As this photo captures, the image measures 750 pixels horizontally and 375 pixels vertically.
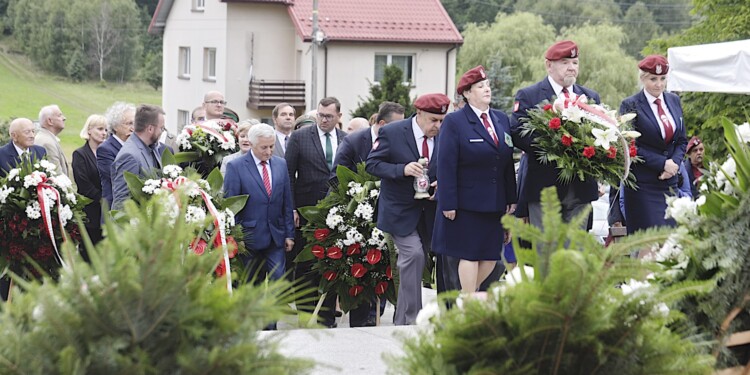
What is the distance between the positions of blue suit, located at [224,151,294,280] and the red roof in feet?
116

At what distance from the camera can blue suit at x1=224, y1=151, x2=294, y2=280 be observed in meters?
9.09

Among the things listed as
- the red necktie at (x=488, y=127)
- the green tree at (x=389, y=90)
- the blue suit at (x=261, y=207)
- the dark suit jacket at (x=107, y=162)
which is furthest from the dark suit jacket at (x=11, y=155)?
the green tree at (x=389, y=90)

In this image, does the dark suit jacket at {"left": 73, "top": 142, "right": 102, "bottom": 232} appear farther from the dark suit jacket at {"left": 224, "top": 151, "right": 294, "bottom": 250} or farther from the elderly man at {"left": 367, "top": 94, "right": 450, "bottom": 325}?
the elderly man at {"left": 367, "top": 94, "right": 450, "bottom": 325}

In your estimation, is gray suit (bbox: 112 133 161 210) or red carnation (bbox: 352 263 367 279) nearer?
gray suit (bbox: 112 133 161 210)

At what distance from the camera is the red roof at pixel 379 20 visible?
45.0m

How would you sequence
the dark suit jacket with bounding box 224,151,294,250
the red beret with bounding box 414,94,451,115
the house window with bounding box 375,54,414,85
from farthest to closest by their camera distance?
the house window with bounding box 375,54,414,85
the dark suit jacket with bounding box 224,151,294,250
the red beret with bounding box 414,94,451,115

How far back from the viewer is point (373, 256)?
9.33 metres

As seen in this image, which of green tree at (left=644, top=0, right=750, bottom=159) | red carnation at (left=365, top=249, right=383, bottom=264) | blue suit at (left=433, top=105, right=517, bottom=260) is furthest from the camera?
green tree at (left=644, top=0, right=750, bottom=159)

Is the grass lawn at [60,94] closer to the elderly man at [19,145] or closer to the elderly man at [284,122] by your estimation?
the elderly man at [284,122]

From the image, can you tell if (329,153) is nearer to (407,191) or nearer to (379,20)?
Result: (407,191)

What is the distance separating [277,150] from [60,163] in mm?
2132

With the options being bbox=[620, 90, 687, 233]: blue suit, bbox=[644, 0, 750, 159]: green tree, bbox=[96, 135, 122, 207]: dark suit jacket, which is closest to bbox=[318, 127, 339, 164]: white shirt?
bbox=[96, 135, 122, 207]: dark suit jacket

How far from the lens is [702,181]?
479 centimetres

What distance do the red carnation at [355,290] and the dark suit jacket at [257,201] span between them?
0.70m
